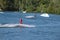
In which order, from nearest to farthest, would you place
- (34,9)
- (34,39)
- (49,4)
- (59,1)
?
(34,39)
(59,1)
(49,4)
(34,9)

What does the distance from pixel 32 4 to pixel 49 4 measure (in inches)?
571

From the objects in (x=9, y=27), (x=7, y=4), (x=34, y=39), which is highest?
(x=34, y=39)

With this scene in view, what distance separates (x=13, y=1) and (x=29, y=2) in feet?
38.7

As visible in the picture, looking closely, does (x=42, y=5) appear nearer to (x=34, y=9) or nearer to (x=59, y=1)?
(x=34, y=9)

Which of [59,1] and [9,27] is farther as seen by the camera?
[59,1]

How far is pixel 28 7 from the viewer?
465 ft

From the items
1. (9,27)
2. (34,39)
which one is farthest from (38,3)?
(34,39)

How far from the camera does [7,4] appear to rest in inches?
6112

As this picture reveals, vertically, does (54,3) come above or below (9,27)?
below

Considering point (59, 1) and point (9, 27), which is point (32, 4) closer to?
point (59, 1)

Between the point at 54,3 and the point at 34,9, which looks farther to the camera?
the point at 34,9

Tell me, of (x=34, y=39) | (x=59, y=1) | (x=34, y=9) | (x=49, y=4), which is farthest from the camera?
(x=34, y=9)

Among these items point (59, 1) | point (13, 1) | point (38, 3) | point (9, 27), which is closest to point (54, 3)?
point (59, 1)

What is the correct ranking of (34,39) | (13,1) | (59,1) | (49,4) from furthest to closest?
(13,1)
(49,4)
(59,1)
(34,39)
